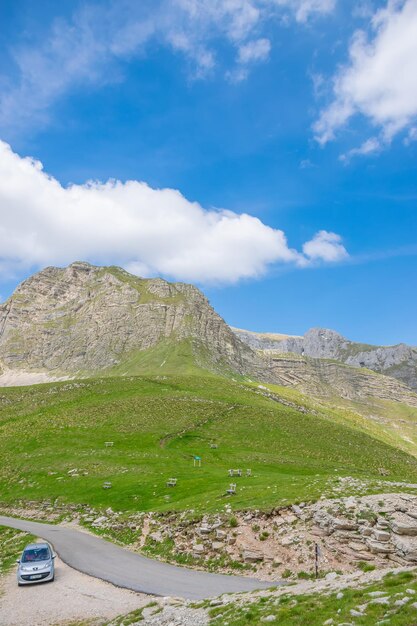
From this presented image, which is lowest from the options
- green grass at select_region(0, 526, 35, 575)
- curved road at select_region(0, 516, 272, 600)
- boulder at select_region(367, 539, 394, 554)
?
green grass at select_region(0, 526, 35, 575)

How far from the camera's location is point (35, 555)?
97.3 feet

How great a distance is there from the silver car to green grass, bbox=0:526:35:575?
11.0 ft

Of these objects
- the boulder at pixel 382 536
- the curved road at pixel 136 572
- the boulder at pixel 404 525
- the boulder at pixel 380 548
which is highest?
the boulder at pixel 404 525

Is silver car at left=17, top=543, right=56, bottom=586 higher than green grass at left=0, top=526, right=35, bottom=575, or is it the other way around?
silver car at left=17, top=543, right=56, bottom=586

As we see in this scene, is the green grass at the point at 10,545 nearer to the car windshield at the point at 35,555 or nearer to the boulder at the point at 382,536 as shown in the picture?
the car windshield at the point at 35,555

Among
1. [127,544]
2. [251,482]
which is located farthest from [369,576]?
[251,482]

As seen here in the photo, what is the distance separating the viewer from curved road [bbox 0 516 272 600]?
2483cm

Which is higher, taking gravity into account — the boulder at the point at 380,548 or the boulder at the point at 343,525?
the boulder at the point at 343,525

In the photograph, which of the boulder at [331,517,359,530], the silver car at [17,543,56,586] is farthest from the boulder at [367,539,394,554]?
the silver car at [17,543,56,586]

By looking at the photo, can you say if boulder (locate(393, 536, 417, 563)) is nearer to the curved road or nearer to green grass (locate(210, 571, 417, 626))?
green grass (locate(210, 571, 417, 626))

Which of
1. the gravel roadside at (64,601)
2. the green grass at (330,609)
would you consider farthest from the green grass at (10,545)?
the green grass at (330,609)

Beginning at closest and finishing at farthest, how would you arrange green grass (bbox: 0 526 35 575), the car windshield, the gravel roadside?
the gravel roadside, the car windshield, green grass (bbox: 0 526 35 575)

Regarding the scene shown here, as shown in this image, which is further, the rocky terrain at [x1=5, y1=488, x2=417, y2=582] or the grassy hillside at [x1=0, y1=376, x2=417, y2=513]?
the grassy hillside at [x1=0, y1=376, x2=417, y2=513]

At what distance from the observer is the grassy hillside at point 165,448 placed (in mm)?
49078
